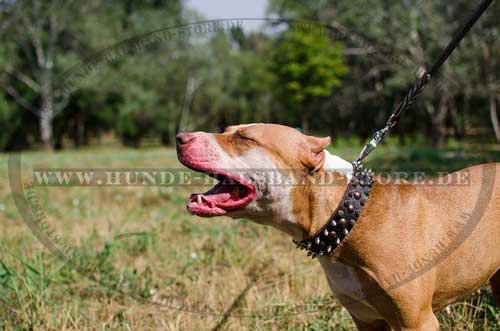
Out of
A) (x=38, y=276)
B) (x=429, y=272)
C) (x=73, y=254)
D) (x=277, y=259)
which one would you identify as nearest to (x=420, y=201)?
(x=429, y=272)

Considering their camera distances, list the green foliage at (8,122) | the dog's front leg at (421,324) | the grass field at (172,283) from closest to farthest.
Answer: the dog's front leg at (421,324), the grass field at (172,283), the green foliage at (8,122)

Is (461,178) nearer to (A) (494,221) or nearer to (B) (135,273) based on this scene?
(A) (494,221)

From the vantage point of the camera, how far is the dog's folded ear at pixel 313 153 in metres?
2.15

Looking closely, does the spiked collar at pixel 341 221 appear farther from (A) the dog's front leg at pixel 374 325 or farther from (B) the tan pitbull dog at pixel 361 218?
(A) the dog's front leg at pixel 374 325

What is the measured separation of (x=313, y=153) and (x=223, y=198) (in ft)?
1.50

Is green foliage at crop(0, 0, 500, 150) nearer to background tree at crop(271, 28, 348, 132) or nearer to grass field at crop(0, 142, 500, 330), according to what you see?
background tree at crop(271, 28, 348, 132)

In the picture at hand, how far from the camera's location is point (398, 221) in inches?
85.3

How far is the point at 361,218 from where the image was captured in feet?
7.06

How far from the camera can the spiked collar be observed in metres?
2.11

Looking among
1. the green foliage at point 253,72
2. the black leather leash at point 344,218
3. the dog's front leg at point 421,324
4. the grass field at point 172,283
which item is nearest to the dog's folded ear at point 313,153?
the black leather leash at point 344,218

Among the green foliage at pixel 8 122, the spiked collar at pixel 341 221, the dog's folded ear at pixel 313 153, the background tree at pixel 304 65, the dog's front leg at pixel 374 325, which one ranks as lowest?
the dog's front leg at pixel 374 325

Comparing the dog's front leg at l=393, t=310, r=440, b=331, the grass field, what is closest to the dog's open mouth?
the dog's front leg at l=393, t=310, r=440, b=331

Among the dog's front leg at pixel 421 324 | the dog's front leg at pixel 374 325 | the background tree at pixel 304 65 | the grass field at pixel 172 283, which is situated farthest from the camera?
the background tree at pixel 304 65

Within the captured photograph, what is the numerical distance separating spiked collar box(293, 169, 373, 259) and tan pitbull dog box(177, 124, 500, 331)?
30 millimetres
